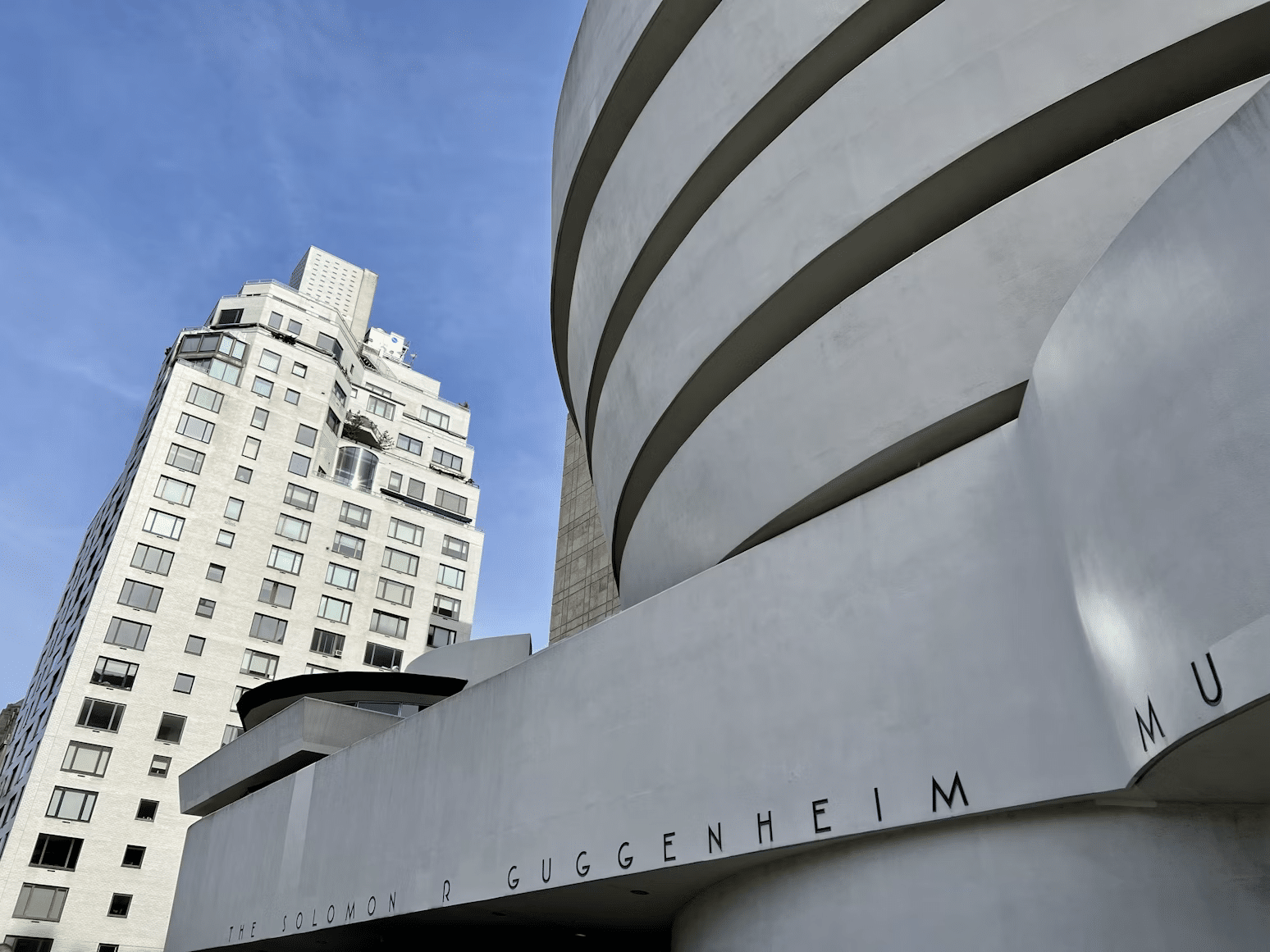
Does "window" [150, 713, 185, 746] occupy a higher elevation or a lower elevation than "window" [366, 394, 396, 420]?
lower

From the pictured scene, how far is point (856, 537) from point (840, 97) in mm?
4632

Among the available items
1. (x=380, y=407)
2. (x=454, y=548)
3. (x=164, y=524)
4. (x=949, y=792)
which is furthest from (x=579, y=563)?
(x=380, y=407)

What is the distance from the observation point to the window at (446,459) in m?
68.8

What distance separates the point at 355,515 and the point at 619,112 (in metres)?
49.5

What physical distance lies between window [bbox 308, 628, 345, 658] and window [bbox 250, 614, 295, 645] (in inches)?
64.3

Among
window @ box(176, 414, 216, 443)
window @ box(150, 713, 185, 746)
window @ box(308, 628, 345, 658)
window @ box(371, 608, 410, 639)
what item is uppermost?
window @ box(176, 414, 216, 443)

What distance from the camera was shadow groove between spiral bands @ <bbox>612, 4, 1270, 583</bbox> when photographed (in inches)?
328

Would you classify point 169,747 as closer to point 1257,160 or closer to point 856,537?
point 856,537

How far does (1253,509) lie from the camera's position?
4930 mm

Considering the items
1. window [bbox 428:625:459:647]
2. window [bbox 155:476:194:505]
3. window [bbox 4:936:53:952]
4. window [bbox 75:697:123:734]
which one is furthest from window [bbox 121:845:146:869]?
window [bbox 428:625:459:647]

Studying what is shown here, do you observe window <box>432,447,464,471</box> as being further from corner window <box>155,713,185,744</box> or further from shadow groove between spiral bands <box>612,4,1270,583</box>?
shadow groove between spiral bands <box>612,4,1270,583</box>

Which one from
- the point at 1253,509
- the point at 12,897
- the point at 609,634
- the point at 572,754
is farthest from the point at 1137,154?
the point at 12,897

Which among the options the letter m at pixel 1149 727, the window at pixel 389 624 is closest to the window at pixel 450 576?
the window at pixel 389 624

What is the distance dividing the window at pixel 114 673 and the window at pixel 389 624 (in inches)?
497
